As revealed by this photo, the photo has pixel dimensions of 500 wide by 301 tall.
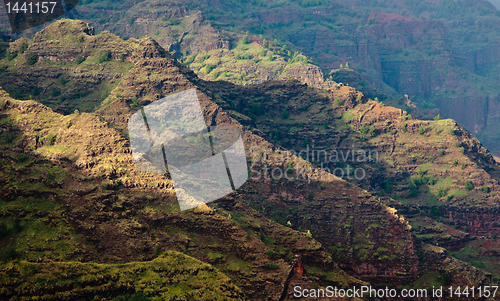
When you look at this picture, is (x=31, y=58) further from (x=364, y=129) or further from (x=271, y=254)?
(x=271, y=254)

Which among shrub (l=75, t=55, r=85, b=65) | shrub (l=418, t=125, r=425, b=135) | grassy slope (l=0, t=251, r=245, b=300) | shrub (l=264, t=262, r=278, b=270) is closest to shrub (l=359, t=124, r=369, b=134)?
shrub (l=418, t=125, r=425, b=135)

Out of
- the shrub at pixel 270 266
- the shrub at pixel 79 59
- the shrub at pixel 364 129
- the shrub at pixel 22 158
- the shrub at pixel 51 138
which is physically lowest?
the shrub at pixel 364 129

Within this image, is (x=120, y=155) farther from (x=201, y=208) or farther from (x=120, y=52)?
(x=120, y=52)

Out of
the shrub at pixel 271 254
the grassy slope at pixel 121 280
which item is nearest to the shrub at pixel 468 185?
the shrub at pixel 271 254

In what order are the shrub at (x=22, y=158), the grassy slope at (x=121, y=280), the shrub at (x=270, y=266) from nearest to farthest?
the grassy slope at (x=121, y=280)
the shrub at (x=270, y=266)
the shrub at (x=22, y=158)

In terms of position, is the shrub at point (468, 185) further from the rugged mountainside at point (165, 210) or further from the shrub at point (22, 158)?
the shrub at point (22, 158)

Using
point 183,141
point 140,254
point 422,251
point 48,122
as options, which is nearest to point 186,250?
point 140,254

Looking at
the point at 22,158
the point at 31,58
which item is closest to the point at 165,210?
the point at 22,158

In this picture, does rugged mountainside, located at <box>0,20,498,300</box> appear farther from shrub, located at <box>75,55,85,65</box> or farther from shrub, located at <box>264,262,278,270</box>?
shrub, located at <box>75,55,85,65</box>

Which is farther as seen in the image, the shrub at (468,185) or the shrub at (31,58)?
the shrub at (468,185)
